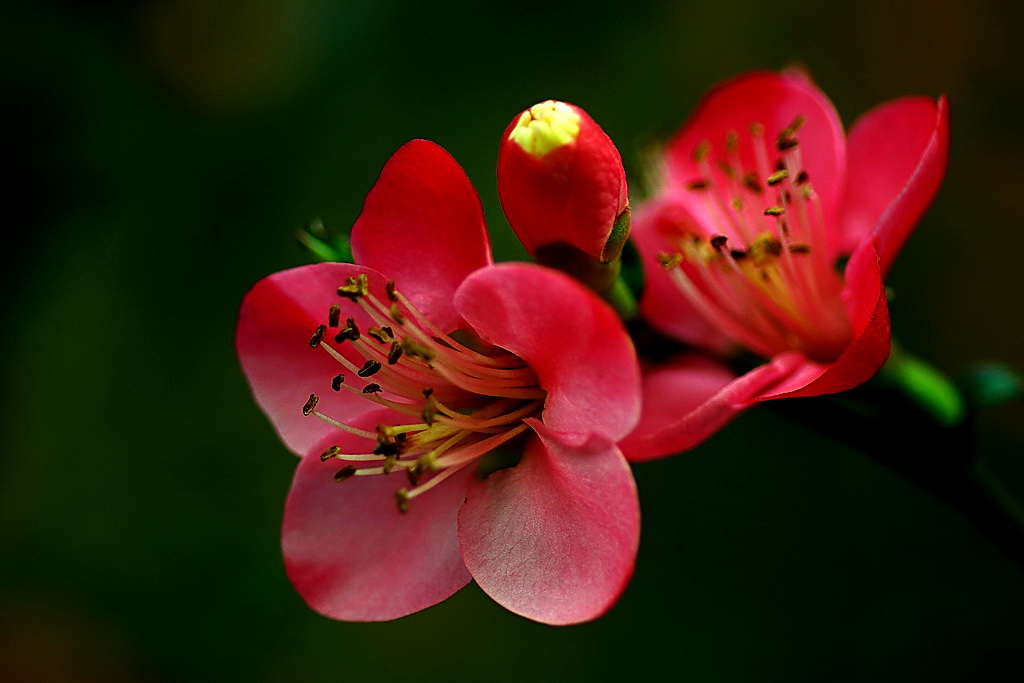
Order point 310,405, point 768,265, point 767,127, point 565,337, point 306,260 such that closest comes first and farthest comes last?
point 565,337 < point 310,405 < point 768,265 < point 767,127 < point 306,260

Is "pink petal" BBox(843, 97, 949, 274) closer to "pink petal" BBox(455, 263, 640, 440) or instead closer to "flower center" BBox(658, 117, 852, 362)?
"flower center" BBox(658, 117, 852, 362)

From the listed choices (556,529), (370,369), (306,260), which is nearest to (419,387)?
(370,369)

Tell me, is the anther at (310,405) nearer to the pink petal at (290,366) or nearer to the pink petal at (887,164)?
the pink petal at (290,366)

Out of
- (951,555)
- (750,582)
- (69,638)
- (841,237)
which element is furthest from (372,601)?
(69,638)

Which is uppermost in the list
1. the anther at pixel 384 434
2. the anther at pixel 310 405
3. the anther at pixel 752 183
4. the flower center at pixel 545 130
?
the flower center at pixel 545 130

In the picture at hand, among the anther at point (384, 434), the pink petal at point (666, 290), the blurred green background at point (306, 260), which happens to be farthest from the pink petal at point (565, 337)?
the blurred green background at point (306, 260)

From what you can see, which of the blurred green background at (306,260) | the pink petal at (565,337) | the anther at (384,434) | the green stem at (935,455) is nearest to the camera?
the pink petal at (565,337)

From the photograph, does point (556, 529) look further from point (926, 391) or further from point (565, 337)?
point (926, 391)

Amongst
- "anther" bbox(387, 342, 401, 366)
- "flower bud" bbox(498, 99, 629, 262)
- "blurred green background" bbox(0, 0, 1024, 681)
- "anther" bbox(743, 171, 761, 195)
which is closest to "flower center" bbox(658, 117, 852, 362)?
"anther" bbox(743, 171, 761, 195)
